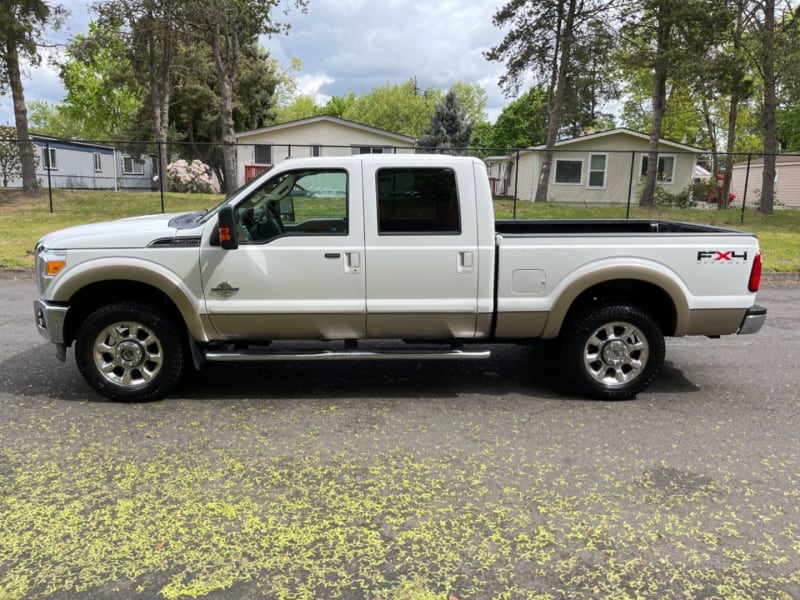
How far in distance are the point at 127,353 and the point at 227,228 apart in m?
1.33

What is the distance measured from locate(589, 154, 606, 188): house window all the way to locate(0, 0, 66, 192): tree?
76.3ft

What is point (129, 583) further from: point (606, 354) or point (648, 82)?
point (648, 82)

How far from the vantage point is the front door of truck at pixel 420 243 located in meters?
4.89

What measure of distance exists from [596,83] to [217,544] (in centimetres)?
2836

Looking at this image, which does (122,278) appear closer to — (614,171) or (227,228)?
(227,228)

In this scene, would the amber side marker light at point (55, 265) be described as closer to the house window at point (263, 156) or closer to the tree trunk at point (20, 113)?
the tree trunk at point (20, 113)

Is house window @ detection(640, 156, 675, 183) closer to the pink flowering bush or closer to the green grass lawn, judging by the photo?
the green grass lawn

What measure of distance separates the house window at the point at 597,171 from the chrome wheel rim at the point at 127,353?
2908cm

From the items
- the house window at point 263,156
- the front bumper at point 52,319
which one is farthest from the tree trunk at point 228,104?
the front bumper at point 52,319

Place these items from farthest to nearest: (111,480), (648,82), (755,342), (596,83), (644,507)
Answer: (648,82) < (596,83) < (755,342) < (111,480) < (644,507)

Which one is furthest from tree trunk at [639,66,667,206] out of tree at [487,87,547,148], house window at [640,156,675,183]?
tree at [487,87,547,148]

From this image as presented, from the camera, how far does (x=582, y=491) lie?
12.0ft

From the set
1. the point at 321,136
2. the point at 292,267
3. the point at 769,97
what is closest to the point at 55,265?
A: the point at 292,267

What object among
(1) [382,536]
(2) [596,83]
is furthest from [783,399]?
(2) [596,83]
